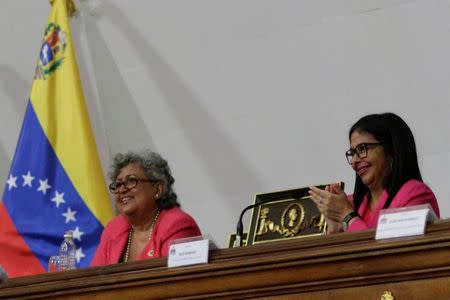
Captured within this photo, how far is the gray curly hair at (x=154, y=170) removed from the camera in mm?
3705

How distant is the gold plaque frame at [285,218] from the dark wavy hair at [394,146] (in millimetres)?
130

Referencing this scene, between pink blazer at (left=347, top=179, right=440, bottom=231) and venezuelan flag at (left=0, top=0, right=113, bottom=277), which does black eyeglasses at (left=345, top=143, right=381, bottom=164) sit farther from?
venezuelan flag at (left=0, top=0, right=113, bottom=277)

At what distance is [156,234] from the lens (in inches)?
140

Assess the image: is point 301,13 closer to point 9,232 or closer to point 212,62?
point 212,62

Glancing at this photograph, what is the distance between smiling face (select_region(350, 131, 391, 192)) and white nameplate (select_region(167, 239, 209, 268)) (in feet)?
2.09

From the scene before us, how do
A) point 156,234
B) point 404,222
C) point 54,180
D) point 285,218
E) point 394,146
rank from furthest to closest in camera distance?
point 54,180, point 156,234, point 285,218, point 394,146, point 404,222

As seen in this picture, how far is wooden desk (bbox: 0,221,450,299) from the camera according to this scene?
2523 millimetres

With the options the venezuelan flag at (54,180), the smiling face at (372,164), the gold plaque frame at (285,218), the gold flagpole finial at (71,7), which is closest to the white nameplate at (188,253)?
the gold plaque frame at (285,218)

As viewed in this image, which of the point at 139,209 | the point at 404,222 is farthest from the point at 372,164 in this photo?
the point at 139,209

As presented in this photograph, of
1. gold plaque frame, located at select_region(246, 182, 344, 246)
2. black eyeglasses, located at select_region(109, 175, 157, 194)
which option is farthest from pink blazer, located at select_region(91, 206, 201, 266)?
gold plaque frame, located at select_region(246, 182, 344, 246)

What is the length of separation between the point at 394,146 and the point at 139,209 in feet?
2.78

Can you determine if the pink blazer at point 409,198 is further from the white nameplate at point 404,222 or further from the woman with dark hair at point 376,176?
the white nameplate at point 404,222

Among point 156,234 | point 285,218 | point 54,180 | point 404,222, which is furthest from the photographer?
point 54,180

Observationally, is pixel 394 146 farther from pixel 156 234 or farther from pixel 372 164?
pixel 156 234
